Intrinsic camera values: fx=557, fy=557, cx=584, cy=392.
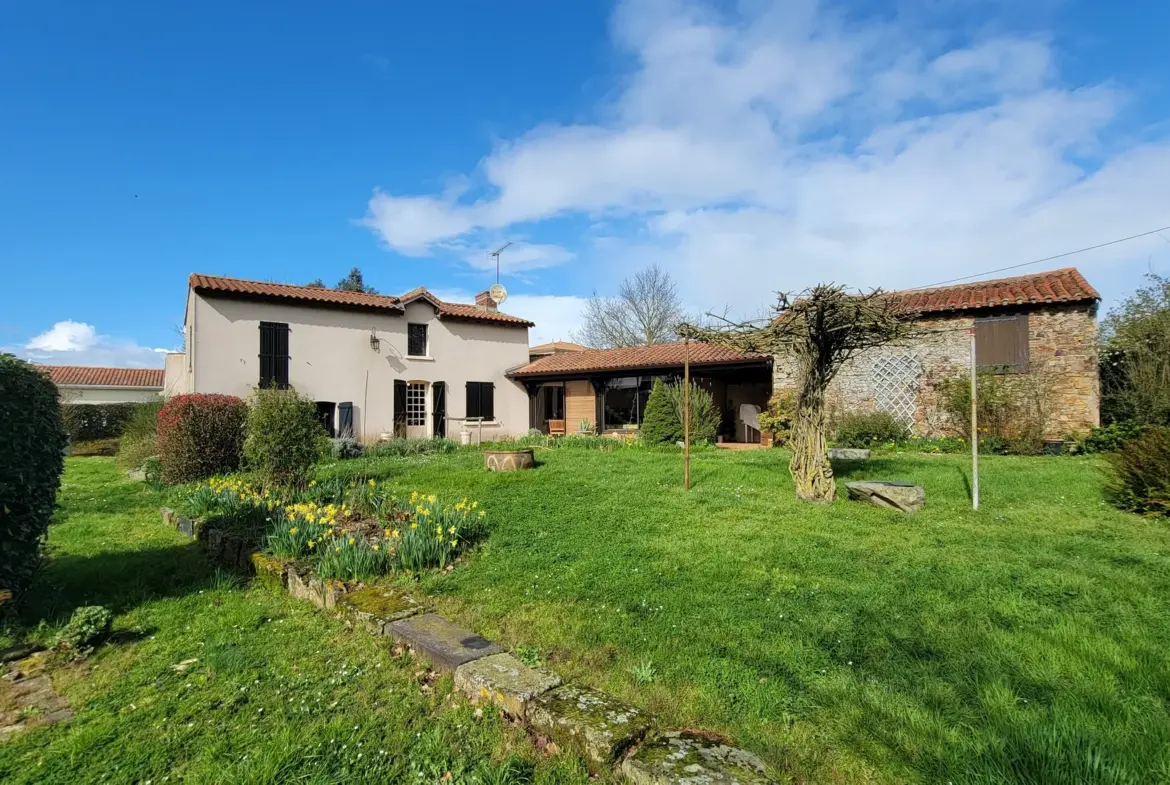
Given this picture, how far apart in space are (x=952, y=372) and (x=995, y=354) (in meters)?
0.96

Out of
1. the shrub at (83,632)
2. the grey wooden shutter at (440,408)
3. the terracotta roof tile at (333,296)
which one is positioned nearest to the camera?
the shrub at (83,632)

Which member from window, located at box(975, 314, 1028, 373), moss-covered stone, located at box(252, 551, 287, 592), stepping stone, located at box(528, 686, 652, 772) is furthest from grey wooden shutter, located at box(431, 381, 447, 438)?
stepping stone, located at box(528, 686, 652, 772)

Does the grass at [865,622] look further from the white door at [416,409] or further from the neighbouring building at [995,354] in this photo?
the white door at [416,409]

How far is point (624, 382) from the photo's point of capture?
20.6m

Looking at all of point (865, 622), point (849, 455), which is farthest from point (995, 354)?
point (865, 622)

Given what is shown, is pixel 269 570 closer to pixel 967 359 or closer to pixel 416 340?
pixel 967 359

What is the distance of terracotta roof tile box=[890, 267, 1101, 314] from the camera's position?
1245 cm

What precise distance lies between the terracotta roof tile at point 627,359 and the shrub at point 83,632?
47.1 ft

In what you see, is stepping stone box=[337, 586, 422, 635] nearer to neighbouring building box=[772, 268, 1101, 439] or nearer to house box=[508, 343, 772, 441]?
neighbouring building box=[772, 268, 1101, 439]

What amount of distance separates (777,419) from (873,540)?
979 centimetres

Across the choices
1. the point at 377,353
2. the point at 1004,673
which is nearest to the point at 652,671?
the point at 1004,673

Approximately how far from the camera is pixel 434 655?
312 centimetres

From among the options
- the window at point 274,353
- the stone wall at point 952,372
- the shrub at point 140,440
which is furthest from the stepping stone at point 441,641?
the window at point 274,353

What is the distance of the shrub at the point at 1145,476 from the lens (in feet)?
19.3
